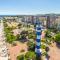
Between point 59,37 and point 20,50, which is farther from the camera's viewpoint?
point 59,37

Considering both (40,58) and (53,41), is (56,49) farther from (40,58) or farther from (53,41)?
(40,58)

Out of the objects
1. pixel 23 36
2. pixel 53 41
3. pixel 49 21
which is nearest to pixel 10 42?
pixel 23 36

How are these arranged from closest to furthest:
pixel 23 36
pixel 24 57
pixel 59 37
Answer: pixel 24 57
pixel 59 37
pixel 23 36

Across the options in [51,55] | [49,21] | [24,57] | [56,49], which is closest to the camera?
[24,57]

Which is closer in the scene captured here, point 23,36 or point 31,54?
point 31,54

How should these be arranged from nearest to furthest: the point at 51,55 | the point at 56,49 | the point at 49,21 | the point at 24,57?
the point at 24,57 → the point at 51,55 → the point at 56,49 → the point at 49,21

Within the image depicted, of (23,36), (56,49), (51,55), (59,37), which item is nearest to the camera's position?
(51,55)

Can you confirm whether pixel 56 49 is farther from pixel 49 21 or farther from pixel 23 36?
pixel 49 21

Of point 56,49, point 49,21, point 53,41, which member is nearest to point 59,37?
point 53,41
